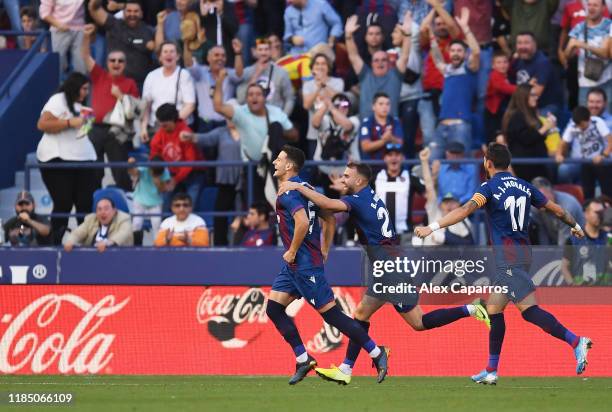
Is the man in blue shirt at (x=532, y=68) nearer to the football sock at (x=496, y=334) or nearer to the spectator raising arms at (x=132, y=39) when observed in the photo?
the spectator raising arms at (x=132, y=39)

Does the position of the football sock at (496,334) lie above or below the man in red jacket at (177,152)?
above

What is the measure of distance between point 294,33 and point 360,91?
61.7 inches

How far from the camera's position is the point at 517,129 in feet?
60.4

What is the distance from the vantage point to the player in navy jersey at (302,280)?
520 inches

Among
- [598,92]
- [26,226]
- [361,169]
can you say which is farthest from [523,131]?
[26,226]

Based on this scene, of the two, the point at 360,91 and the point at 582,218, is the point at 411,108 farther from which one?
the point at 582,218

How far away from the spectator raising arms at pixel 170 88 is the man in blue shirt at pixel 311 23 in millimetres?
1707

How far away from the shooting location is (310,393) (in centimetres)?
1319

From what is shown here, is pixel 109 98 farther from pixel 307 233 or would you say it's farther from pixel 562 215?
pixel 562 215

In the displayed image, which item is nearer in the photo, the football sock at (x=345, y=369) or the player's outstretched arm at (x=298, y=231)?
the player's outstretched arm at (x=298, y=231)

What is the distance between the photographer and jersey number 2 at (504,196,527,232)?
1341cm

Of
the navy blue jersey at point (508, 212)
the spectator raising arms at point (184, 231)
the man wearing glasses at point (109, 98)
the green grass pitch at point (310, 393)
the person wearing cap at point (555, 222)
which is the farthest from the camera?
the man wearing glasses at point (109, 98)

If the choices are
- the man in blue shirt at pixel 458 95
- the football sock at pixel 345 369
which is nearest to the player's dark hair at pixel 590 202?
the man in blue shirt at pixel 458 95

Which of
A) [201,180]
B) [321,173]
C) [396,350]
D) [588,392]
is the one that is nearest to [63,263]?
[201,180]
